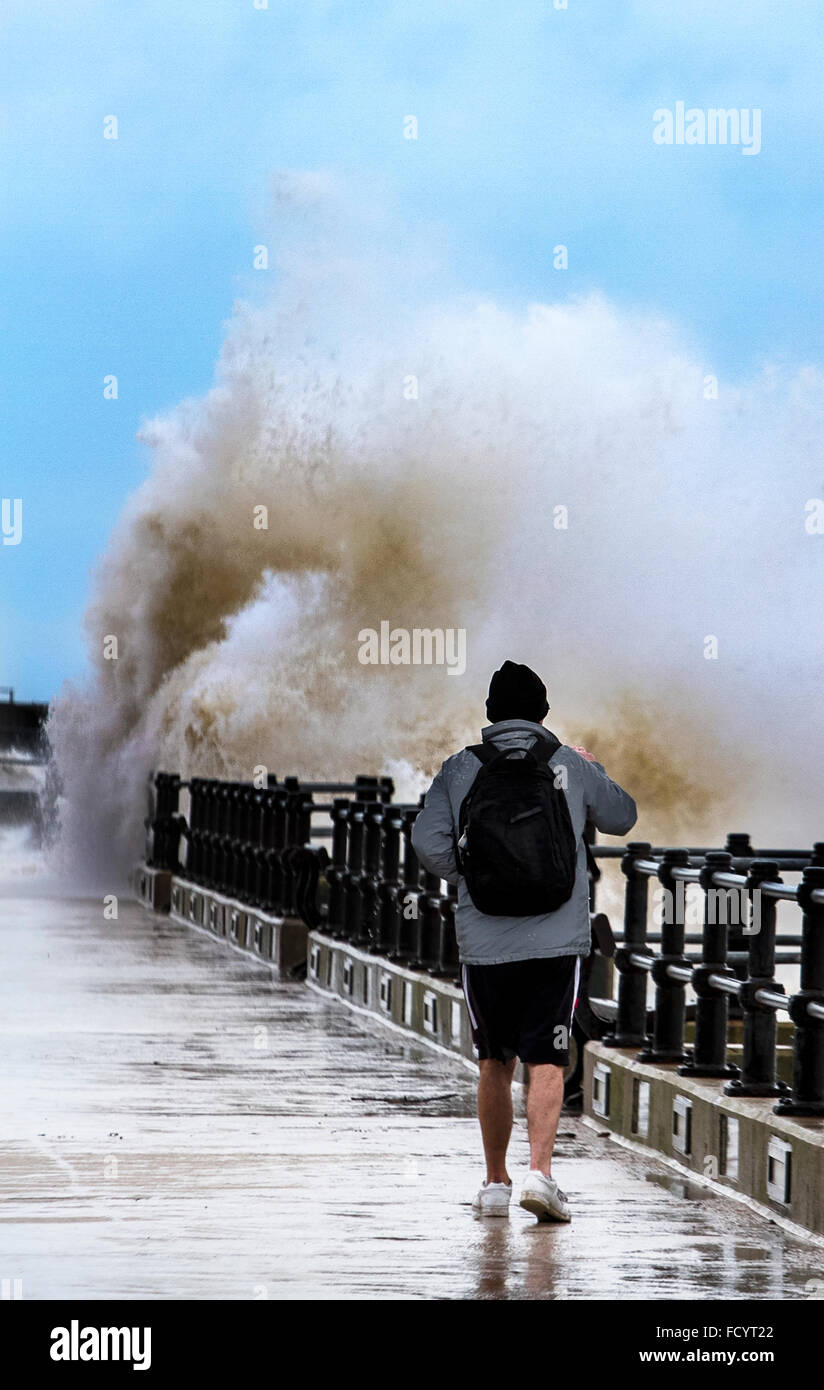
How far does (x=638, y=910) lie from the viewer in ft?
30.3

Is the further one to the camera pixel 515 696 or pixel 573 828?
pixel 515 696

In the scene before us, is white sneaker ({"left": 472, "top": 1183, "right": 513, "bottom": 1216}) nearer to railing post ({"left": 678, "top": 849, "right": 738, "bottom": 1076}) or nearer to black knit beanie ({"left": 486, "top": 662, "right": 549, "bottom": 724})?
railing post ({"left": 678, "top": 849, "right": 738, "bottom": 1076})

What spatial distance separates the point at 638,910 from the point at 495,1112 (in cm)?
180

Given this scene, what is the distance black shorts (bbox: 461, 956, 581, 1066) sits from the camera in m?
7.44

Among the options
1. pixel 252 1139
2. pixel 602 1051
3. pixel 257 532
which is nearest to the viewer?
pixel 252 1139

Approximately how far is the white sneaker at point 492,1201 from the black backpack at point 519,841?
0.85m

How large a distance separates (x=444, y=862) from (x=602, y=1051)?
7.85 feet

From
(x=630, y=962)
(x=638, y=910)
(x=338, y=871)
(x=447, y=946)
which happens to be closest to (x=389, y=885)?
(x=447, y=946)

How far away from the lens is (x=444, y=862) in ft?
24.6

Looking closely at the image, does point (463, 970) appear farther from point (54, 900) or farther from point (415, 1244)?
point (54, 900)

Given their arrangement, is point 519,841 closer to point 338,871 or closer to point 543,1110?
point 543,1110
